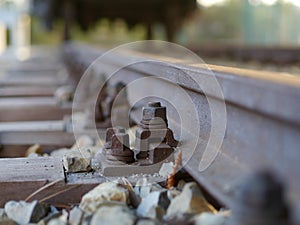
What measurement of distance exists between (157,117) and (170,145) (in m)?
0.10

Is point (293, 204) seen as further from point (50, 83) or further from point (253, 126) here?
point (50, 83)

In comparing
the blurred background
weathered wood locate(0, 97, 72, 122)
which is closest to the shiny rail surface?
weathered wood locate(0, 97, 72, 122)

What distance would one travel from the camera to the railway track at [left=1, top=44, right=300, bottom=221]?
1.05m

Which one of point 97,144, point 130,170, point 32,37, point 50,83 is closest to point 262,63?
point 50,83

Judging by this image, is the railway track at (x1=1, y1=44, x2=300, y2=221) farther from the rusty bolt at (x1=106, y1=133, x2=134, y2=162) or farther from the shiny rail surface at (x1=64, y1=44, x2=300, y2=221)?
the rusty bolt at (x1=106, y1=133, x2=134, y2=162)

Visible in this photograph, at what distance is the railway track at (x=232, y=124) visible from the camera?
3.45 ft

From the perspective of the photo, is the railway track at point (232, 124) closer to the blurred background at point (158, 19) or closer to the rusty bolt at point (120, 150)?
the rusty bolt at point (120, 150)

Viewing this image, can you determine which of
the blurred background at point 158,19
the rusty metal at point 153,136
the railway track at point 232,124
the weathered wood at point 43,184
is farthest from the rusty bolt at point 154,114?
the blurred background at point 158,19

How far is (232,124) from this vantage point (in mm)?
1447

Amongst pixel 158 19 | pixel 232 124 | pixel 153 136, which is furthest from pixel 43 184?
pixel 158 19

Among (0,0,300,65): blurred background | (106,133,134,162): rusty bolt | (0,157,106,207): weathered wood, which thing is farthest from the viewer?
(0,0,300,65): blurred background

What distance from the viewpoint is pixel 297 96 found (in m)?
0.96

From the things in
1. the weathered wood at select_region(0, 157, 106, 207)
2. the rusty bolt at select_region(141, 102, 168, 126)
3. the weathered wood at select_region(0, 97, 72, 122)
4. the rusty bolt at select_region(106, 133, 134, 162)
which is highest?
the rusty bolt at select_region(141, 102, 168, 126)

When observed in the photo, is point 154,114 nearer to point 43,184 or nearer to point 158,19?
point 43,184
